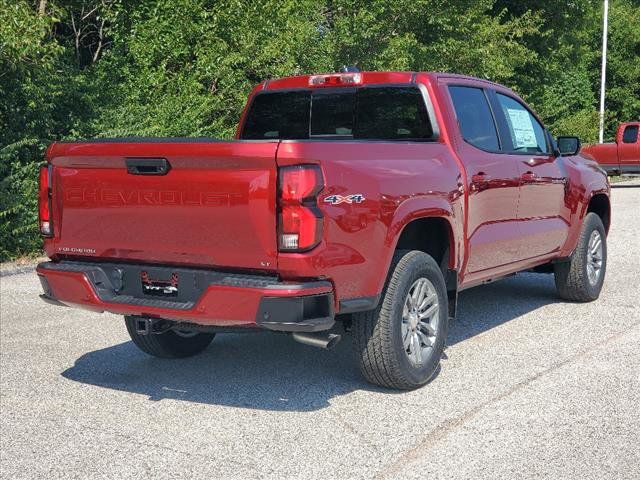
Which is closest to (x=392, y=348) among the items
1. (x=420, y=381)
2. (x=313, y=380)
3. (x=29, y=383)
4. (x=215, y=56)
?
(x=420, y=381)

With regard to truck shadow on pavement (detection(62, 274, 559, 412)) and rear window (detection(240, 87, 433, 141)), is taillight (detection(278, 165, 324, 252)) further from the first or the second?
rear window (detection(240, 87, 433, 141))

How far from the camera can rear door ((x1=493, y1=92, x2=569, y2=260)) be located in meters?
6.75

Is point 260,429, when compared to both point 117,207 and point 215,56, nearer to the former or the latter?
point 117,207

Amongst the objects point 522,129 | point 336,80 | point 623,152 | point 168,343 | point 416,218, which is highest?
point 336,80

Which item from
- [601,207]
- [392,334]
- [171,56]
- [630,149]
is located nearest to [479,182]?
[392,334]

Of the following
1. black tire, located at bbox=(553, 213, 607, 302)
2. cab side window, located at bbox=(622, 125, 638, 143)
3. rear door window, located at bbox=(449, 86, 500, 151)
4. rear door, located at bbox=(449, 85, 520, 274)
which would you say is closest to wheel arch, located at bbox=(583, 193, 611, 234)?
black tire, located at bbox=(553, 213, 607, 302)

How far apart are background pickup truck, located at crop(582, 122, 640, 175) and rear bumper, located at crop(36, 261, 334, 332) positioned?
22207 mm

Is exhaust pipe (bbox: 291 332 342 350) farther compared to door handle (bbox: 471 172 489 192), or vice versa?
door handle (bbox: 471 172 489 192)

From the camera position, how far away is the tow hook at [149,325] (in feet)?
16.1

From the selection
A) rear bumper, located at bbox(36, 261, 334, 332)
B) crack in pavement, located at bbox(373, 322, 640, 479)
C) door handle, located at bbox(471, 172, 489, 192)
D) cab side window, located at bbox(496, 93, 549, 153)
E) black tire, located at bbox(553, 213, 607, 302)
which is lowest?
crack in pavement, located at bbox(373, 322, 640, 479)

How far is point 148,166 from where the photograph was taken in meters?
4.75

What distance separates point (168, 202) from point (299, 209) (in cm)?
78

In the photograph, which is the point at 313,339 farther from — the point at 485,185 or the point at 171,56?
the point at 171,56

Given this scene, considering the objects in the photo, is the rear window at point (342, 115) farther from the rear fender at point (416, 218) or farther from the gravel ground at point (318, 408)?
the gravel ground at point (318, 408)
